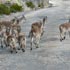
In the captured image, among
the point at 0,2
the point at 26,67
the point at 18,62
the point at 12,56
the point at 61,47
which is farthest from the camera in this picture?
the point at 0,2

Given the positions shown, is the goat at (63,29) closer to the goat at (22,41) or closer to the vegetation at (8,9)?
the goat at (22,41)

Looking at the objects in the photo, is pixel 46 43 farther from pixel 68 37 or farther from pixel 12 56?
pixel 12 56

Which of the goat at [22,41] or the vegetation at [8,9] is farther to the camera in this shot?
the vegetation at [8,9]

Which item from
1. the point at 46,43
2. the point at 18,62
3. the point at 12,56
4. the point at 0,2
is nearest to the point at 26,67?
the point at 18,62

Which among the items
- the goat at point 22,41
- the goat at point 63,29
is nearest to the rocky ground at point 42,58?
the goat at point 22,41

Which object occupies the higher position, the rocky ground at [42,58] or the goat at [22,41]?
the goat at [22,41]

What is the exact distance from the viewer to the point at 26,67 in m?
13.9

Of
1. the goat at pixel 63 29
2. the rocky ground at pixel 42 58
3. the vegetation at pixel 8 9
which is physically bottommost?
the vegetation at pixel 8 9

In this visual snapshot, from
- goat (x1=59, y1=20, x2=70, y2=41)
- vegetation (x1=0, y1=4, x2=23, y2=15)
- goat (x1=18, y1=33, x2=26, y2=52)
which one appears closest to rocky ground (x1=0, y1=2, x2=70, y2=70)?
goat (x1=18, y1=33, x2=26, y2=52)

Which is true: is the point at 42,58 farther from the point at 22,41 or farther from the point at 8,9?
the point at 8,9

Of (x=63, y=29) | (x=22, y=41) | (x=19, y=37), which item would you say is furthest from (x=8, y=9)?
(x=22, y=41)

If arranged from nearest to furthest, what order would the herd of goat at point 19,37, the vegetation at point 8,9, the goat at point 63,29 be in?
the herd of goat at point 19,37 → the goat at point 63,29 → the vegetation at point 8,9

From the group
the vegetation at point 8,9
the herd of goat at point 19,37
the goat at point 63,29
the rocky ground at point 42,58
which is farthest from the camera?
the vegetation at point 8,9

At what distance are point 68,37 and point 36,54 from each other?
Answer: 5057 mm
